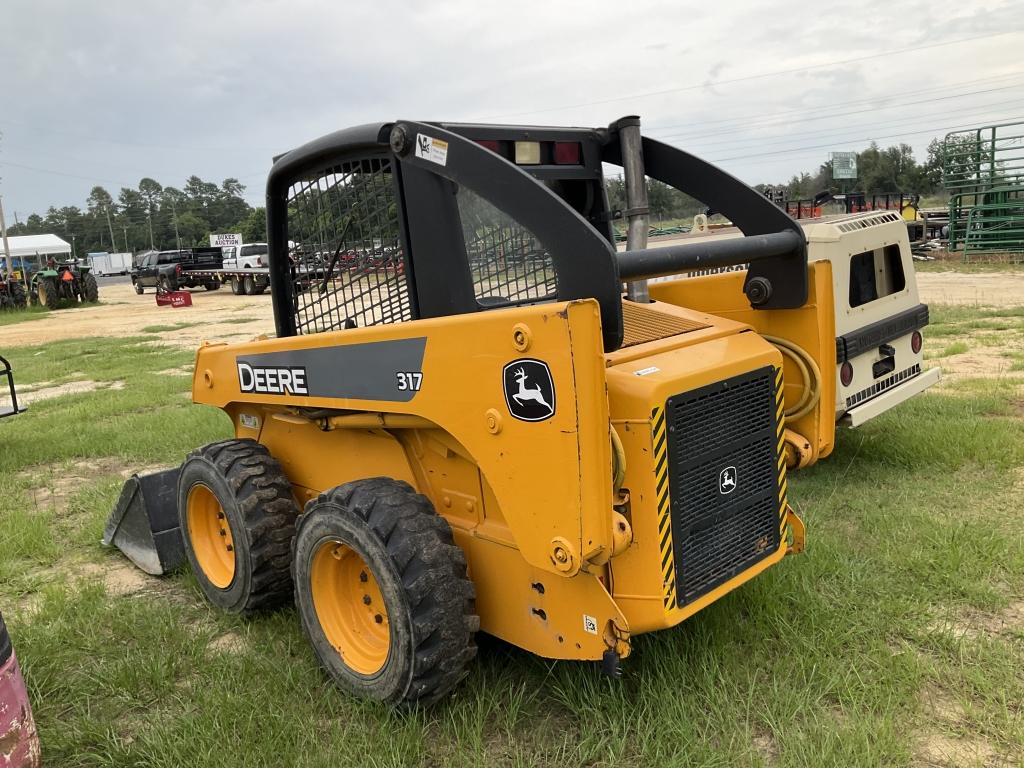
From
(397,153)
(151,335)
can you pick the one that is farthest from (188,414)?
(151,335)

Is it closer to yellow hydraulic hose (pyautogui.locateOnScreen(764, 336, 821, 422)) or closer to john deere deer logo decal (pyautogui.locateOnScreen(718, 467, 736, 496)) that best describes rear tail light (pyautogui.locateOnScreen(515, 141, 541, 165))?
yellow hydraulic hose (pyautogui.locateOnScreen(764, 336, 821, 422))

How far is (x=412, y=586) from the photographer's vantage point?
8.43ft

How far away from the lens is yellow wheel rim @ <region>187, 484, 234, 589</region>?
3.85 m

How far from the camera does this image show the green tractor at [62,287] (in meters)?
A: 26.8

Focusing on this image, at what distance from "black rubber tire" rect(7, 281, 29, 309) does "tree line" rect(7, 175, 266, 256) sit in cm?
6807

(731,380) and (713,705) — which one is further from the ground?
(731,380)

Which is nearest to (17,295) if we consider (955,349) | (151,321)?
(151,321)

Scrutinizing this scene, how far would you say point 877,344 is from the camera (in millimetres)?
4887

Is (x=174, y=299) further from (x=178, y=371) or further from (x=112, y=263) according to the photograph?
(x=112, y=263)

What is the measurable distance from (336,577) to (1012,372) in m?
6.79

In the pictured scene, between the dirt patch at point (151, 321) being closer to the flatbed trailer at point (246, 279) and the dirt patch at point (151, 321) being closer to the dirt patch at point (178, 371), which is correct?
the flatbed trailer at point (246, 279)

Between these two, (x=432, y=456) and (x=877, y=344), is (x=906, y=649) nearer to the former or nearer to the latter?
(x=432, y=456)

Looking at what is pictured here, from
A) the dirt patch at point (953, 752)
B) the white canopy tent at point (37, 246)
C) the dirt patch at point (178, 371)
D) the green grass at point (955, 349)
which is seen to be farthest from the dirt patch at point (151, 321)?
the white canopy tent at point (37, 246)

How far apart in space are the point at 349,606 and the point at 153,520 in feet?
5.50
